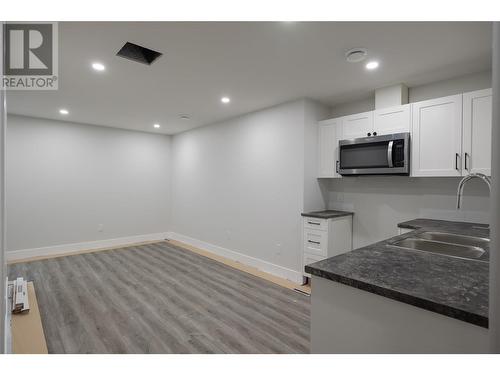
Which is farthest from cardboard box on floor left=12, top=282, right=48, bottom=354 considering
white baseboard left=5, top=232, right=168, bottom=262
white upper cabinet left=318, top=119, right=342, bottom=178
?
white upper cabinet left=318, top=119, right=342, bottom=178

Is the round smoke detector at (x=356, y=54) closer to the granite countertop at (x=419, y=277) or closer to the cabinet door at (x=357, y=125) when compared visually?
the cabinet door at (x=357, y=125)

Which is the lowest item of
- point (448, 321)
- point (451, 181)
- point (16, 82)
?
point (448, 321)

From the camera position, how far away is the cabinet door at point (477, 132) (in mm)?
2320

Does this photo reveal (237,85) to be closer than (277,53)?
No

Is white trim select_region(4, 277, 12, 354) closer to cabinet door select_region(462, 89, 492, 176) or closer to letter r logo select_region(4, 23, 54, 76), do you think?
letter r logo select_region(4, 23, 54, 76)

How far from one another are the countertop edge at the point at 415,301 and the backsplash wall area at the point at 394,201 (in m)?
2.44

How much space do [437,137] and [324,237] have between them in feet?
5.36

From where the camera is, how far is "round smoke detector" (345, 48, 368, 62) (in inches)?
88.4

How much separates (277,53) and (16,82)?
3.07 meters

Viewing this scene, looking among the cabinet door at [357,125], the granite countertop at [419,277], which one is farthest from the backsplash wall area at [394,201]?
the granite countertop at [419,277]

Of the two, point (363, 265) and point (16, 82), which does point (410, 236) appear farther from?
point (16, 82)

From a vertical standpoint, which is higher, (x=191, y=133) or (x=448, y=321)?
(x=191, y=133)

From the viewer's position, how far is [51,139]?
479 centimetres

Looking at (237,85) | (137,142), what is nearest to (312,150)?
(237,85)
